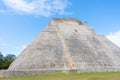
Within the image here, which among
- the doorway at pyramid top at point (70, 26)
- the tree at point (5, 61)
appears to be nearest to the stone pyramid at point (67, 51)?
the doorway at pyramid top at point (70, 26)

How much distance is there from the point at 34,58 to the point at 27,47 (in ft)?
9.59

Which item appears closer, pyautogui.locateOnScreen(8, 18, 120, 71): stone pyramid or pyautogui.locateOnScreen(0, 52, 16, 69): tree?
pyautogui.locateOnScreen(8, 18, 120, 71): stone pyramid

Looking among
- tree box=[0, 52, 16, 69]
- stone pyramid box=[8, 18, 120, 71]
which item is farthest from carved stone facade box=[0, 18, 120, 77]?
tree box=[0, 52, 16, 69]

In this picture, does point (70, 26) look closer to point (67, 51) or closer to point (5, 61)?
point (67, 51)

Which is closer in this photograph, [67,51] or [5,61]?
[67,51]

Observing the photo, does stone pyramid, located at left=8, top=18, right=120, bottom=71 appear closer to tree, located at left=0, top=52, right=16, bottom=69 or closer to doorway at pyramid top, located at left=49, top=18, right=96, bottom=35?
doorway at pyramid top, located at left=49, top=18, right=96, bottom=35

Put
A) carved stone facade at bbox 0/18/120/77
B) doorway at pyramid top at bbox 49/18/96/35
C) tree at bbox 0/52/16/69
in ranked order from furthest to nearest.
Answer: tree at bbox 0/52/16/69, doorway at pyramid top at bbox 49/18/96/35, carved stone facade at bbox 0/18/120/77

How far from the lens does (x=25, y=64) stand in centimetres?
3105

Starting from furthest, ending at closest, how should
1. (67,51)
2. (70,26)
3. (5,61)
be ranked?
(5,61) → (70,26) → (67,51)

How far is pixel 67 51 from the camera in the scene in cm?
3288

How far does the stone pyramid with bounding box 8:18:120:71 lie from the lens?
31156mm

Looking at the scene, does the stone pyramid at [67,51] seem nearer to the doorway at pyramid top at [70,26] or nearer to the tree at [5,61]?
the doorway at pyramid top at [70,26]

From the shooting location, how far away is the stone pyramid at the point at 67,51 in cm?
3116

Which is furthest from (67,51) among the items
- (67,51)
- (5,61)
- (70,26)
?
(5,61)
